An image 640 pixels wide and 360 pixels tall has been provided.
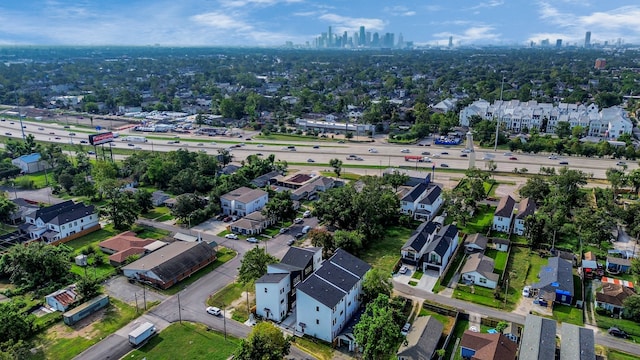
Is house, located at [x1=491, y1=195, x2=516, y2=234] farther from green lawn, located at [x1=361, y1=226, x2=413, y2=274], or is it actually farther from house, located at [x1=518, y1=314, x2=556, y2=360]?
house, located at [x1=518, y1=314, x2=556, y2=360]

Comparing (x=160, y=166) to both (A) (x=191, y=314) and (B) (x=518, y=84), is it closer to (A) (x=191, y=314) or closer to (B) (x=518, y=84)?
(A) (x=191, y=314)

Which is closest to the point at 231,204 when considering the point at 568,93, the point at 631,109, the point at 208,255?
the point at 208,255

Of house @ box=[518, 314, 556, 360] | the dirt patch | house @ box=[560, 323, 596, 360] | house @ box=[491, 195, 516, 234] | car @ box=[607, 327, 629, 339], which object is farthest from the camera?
house @ box=[491, 195, 516, 234]

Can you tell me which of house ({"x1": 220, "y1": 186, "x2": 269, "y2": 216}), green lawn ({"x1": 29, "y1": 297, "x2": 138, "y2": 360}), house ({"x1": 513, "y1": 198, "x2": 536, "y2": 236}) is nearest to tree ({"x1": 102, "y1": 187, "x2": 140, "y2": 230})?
house ({"x1": 220, "y1": 186, "x2": 269, "y2": 216})

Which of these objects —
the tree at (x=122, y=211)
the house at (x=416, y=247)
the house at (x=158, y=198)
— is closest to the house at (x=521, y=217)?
the house at (x=416, y=247)

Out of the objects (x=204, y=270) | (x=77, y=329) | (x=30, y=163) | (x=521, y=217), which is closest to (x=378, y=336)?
(x=204, y=270)
